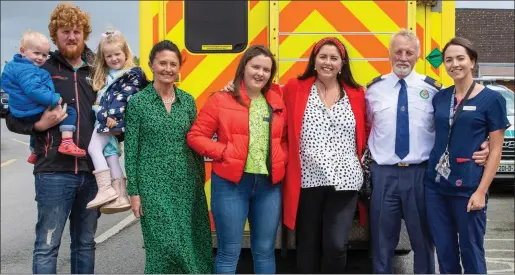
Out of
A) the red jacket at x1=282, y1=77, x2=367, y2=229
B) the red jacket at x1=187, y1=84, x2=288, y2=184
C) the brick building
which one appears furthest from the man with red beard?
the brick building

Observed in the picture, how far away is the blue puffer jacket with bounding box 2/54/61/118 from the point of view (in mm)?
3422

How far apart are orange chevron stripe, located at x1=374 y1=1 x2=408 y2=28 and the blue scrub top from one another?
102 centimetres

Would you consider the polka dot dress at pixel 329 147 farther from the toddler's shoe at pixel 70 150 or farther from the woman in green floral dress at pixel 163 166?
the toddler's shoe at pixel 70 150

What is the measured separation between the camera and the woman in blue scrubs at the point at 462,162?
139 inches

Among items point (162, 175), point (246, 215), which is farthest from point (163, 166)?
point (246, 215)

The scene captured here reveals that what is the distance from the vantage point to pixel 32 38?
11.5 ft

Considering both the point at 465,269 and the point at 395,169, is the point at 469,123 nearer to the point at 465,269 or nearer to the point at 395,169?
the point at 395,169

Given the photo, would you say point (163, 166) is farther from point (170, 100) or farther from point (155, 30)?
point (155, 30)

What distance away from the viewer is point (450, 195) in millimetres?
3611

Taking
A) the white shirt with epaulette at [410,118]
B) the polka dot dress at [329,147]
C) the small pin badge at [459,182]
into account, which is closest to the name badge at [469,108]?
the white shirt with epaulette at [410,118]

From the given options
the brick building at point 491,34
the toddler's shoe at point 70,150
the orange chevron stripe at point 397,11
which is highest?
the brick building at point 491,34

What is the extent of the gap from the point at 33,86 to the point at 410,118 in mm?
2289

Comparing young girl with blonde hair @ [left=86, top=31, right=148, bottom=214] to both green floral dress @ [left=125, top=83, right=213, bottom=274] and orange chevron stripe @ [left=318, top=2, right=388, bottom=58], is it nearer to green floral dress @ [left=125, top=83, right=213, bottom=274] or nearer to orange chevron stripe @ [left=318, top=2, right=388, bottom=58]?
green floral dress @ [left=125, top=83, right=213, bottom=274]

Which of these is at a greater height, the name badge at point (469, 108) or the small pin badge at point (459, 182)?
the name badge at point (469, 108)
